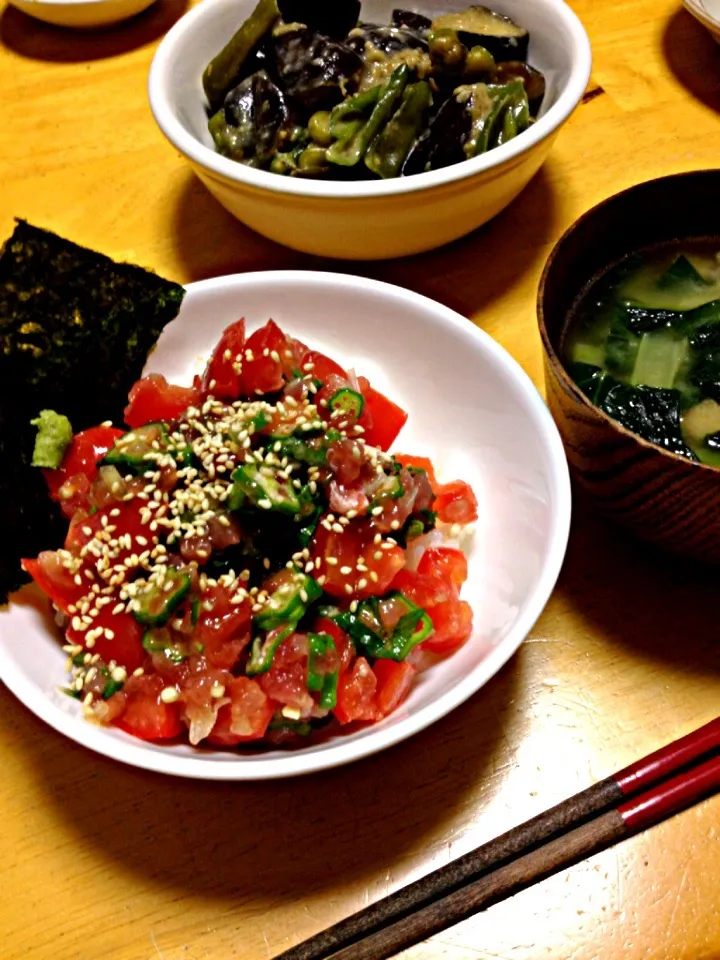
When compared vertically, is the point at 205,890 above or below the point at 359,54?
below

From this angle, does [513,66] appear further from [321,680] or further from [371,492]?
[321,680]

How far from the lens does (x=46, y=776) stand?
1.30 m

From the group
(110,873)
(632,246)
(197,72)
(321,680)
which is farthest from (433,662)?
(197,72)

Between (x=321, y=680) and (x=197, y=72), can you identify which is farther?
(x=197, y=72)

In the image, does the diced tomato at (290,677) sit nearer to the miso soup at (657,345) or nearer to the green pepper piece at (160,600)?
the green pepper piece at (160,600)

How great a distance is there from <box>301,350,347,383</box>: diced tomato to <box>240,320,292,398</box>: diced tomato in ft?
0.17

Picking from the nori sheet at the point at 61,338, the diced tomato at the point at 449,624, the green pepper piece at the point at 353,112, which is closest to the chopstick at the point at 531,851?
the diced tomato at the point at 449,624

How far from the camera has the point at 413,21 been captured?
1.99 meters

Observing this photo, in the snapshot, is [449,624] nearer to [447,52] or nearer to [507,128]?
[507,128]

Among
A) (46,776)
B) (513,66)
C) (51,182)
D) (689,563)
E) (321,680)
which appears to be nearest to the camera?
(321,680)

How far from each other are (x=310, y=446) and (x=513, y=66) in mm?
1134

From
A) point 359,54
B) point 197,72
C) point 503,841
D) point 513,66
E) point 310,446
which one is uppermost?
point 513,66

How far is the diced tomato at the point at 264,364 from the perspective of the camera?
1.46 meters

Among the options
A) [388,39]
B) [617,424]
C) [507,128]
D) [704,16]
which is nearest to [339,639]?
[617,424]
